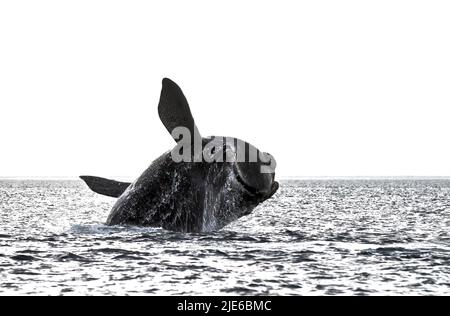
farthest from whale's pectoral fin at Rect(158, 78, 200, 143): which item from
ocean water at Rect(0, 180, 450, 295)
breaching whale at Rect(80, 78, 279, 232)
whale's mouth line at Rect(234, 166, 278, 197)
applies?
ocean water at Rect(0, 180, 450, 295)

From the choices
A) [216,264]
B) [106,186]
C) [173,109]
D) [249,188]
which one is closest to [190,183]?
[173,109]

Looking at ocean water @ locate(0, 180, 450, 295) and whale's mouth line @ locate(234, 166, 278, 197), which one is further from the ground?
whale's mouth line @ locate(234, 166, 278, 197)

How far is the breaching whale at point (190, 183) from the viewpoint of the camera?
56.2ft

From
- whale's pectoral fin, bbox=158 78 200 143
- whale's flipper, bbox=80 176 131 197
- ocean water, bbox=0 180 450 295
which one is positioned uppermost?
whale's pectoral fin, bbox=158 78 200 143

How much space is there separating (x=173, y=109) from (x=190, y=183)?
2.47m

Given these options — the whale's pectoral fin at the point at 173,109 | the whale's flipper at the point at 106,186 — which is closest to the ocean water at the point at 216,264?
the whale's flipper at the point at 106,186

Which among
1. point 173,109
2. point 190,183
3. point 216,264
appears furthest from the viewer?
point 190,183

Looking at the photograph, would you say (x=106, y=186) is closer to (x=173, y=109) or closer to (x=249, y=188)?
(x=173, y=109)

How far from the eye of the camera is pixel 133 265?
1706 centimetres

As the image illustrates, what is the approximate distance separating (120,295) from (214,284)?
2.23 m

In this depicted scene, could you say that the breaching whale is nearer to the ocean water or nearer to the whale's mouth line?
the whale's mouth line

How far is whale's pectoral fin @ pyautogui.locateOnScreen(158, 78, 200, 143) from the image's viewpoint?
17.5 m

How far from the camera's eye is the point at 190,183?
19047 mm
